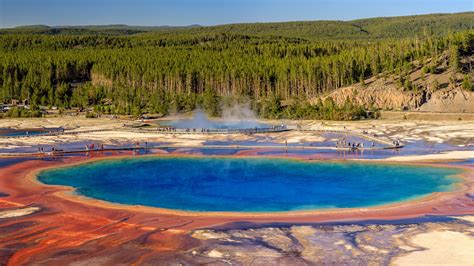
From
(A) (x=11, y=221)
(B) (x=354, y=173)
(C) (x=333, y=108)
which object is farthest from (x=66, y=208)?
(C) (x=333, y=108)

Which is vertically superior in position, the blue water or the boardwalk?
the boardwalk

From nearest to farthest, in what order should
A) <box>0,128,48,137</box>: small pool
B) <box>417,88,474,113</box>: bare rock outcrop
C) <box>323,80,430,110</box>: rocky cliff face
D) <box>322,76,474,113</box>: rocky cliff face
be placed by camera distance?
<box>0,128,48,137</box>: small pool < <box>417,88,474,113</box>: bare rock outcrop < <box>322,76,474,113</box>: rocky cliff face < <box>323,80,430,110</box>: rocky cliff face

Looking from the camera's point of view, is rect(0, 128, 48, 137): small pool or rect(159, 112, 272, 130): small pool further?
rect(159, 112, 272, 130): small pool

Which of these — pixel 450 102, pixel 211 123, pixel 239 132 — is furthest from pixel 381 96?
pixel 239 132

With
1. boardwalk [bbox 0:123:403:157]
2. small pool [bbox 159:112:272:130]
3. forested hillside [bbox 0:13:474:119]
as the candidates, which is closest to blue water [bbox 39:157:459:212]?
boardwalk [bbox 0:123:403:157]

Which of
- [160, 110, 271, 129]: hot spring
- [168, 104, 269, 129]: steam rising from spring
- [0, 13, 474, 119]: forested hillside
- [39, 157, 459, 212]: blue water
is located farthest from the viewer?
[0, 13, 474, 119]: forested hillside

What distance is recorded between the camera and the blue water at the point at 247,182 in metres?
37.5

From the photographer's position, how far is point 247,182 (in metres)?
44.6

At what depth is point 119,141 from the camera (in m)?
67.0

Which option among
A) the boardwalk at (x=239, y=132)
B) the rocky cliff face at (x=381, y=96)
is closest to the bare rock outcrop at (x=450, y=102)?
the rocky cliff face at (x=381, y=96)

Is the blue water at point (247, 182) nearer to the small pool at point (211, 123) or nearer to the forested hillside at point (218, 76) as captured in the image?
the small pool at point (211, 123)

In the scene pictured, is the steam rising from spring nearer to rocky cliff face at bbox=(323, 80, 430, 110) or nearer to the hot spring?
the hot spring

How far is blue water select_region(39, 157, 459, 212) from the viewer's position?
37.5m

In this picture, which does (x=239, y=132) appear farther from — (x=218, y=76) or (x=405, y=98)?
(x=218, y=76)
